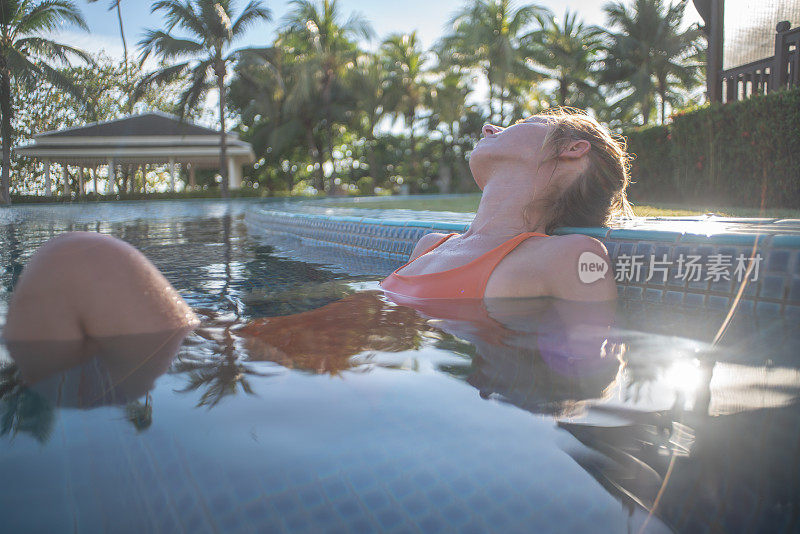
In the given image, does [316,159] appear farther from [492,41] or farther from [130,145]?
[492,41]

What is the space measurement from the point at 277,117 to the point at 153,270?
3157 centimetres

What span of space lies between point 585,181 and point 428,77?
96.6 feet

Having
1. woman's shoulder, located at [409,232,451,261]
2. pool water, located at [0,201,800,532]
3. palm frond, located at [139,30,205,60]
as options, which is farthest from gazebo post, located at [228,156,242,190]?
pool water, located at [0,201,800,532]

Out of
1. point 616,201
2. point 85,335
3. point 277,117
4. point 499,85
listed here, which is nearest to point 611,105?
point 499,85

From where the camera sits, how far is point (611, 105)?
30578 mm

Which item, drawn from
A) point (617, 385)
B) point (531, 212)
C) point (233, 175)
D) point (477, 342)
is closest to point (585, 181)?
point (531, 212)

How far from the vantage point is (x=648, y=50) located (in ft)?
90.9

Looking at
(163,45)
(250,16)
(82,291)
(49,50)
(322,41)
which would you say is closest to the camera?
(82,291)

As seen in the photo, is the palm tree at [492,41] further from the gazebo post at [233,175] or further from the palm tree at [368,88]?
the gazebo post at [233,175]

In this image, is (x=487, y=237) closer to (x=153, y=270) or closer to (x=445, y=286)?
(x=445, y=286)

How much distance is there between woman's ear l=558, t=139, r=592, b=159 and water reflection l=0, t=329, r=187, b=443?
1.81m

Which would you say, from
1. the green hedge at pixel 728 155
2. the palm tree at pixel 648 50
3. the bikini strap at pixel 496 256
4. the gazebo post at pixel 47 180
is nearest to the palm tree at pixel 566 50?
the palm tree at pixel 648 50

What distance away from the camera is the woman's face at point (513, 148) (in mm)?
→ 2535

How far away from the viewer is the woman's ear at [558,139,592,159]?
246 cm
